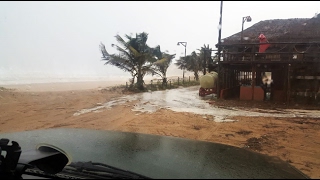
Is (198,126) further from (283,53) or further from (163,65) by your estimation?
(163,65)

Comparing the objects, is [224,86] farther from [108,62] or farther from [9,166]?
[9,166]

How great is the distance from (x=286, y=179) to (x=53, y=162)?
1748 mm

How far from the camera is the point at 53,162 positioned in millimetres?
2230

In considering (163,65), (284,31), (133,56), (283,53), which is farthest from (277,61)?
(163,65)

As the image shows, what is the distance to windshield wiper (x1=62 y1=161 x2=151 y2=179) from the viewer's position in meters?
1.77

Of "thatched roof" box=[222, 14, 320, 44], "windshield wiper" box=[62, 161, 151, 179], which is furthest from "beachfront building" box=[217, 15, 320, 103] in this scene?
"windshield wiper" box=[62, 161, 151, 179]

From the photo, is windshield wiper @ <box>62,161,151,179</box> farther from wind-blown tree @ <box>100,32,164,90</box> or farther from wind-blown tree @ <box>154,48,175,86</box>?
wind-blown tree @ <box>154,48,175,86</box>

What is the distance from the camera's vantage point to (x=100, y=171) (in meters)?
1.84

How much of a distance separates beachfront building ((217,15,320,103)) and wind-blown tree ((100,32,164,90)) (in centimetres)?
613

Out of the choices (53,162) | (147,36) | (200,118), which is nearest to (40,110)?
(200,118)

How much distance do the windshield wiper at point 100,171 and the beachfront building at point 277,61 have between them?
12.8 meters

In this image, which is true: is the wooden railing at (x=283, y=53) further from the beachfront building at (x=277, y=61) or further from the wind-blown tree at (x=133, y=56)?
the wind-blown tree at (x=133, y=56)

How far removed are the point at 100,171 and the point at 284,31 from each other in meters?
20.7

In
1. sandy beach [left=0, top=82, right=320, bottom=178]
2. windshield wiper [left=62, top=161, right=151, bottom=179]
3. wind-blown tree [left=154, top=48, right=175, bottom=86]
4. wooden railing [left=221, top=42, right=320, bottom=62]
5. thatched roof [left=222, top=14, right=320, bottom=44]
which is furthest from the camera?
wind-blown tree [left=154, top=48, right=175, bottom=86]
